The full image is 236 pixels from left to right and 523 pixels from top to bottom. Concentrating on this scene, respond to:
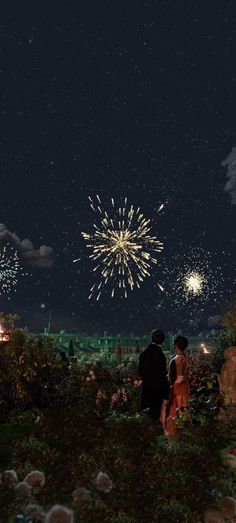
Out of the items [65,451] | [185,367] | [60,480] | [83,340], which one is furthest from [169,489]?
[83,340]

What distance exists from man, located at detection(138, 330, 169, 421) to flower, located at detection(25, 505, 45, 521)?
390 cm

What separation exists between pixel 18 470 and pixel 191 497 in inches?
88.8

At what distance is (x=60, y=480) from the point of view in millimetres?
7492

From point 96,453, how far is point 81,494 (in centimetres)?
122

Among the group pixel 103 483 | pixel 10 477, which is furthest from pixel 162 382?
pixel 10 477

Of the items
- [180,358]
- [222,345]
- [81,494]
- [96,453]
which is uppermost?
[222,345]

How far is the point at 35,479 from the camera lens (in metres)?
7.33

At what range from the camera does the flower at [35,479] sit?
7.30m

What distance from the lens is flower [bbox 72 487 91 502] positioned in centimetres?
694

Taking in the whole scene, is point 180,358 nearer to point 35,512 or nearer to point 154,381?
point 154,381

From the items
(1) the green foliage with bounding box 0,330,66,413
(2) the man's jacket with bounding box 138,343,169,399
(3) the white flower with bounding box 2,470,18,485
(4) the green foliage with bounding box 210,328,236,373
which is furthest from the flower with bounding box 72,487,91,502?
(4) the green foliage with bounding box 210,328,236,373

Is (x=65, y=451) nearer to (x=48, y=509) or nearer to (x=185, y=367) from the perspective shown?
(x=48, y=509)

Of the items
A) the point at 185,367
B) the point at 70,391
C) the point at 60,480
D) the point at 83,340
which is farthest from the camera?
the point at 83,340

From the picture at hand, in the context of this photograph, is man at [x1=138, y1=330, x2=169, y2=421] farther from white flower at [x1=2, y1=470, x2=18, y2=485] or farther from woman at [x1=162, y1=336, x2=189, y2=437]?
white flower at [x1=2, y1=470, x2=18, y2=485]
